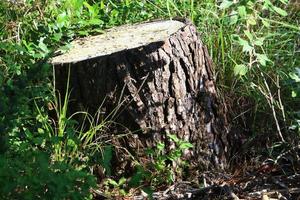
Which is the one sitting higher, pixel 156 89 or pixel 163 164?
pixel 156 89

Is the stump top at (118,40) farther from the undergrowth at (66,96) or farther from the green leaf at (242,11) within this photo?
the green leaf at (242,11)

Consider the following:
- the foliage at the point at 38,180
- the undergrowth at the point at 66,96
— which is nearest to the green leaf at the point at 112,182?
the undergrowth at the point at 66,96

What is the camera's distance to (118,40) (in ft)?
13.8

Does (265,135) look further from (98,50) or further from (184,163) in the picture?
(98,50)

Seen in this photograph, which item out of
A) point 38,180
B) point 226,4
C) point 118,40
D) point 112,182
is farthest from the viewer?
point 118,40

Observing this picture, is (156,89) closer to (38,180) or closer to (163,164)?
(163,164)

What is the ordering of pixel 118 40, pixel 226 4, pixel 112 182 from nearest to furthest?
pixel 226 4 → pixel 112 182 → pixel 118 40

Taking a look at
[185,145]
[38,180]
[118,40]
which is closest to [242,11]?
[185,145]

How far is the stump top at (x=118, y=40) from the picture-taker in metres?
3.92

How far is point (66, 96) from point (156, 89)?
55 centimetres

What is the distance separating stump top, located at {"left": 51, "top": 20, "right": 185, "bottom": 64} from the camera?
3916 mm

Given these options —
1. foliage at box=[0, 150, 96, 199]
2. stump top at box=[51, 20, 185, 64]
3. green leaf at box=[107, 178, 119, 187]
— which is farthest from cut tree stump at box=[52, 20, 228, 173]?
foliage at box=[0, 150, 96, 199]

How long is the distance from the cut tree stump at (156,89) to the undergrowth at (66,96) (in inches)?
4.6

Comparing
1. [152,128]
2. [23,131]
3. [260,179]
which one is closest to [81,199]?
[23,131]
